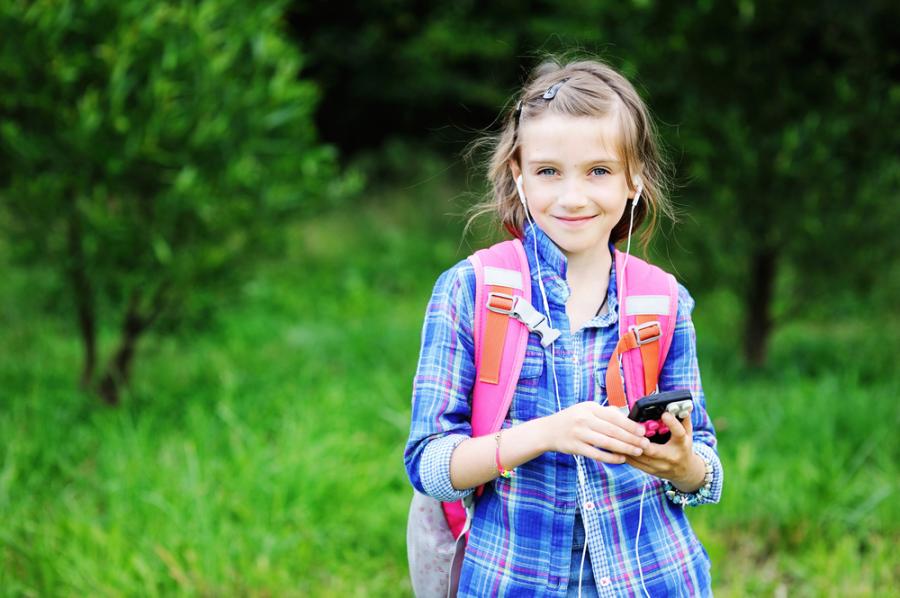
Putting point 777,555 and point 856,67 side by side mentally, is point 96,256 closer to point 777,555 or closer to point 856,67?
point 777,555

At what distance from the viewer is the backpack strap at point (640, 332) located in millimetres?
1613

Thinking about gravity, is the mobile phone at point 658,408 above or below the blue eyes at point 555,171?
below

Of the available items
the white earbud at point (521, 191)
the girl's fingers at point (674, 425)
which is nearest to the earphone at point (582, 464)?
the white earbud at point (521, 191)

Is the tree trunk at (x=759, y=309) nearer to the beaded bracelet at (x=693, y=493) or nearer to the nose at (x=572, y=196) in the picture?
the beaded bracelet at (x=693, y=493)

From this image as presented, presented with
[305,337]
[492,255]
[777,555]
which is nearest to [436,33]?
[305,337]

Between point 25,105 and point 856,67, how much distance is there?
4.22 metres

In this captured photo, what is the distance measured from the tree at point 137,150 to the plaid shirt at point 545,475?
2860 mm

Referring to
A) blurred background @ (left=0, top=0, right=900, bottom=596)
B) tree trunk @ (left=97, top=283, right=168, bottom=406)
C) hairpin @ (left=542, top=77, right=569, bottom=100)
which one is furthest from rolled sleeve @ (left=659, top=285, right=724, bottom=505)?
tree trunk @ (left=97, top=283, right=168, bottom=406)

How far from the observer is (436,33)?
927cm

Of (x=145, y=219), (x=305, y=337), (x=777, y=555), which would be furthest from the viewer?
(x=305, y=337)

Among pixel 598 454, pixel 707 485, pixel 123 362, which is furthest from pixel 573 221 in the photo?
pixel 123 362

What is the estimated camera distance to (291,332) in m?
6.27

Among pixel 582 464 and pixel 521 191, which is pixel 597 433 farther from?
pixel 521 191

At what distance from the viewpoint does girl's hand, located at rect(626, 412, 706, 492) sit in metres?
1.50
